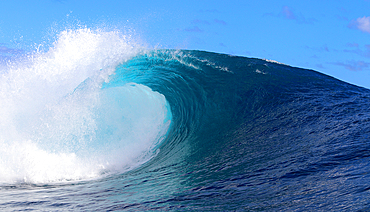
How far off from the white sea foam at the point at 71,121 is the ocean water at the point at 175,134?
0.03 m

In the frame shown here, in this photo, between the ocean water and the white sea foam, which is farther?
the white sea foam

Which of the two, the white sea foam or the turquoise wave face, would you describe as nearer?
the turquoise wave face

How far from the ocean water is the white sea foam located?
0.10 ft

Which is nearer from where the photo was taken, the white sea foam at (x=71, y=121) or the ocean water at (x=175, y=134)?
the ocean water at (x=175, y=134)

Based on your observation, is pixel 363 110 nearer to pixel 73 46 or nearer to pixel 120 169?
pixel 120 169

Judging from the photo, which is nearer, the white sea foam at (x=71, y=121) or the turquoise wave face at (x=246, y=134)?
the turquoise wave face at (x=246, y=134)

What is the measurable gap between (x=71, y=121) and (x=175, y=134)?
8.95 feet

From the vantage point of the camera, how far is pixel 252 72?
9695 millimetres

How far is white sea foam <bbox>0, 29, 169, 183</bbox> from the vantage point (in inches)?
246

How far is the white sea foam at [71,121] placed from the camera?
6.25 metres

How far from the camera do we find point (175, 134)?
817cm

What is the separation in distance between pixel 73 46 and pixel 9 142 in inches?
120

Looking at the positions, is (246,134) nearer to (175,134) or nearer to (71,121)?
(175,134)

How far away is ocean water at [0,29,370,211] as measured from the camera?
12.3 feet
